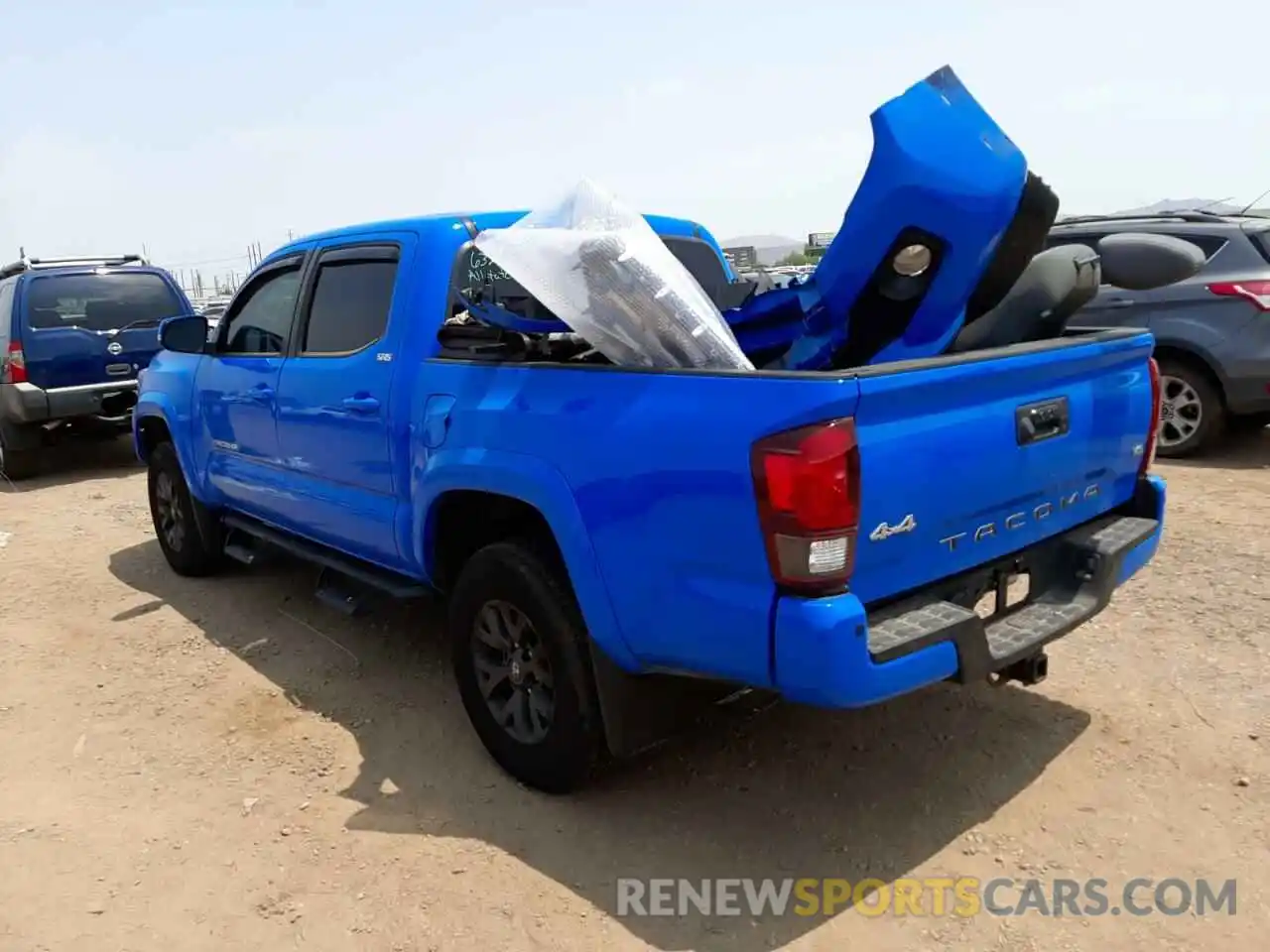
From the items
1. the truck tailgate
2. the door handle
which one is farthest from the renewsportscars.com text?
the door handle

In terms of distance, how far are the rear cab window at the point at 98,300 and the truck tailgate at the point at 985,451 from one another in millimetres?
9150

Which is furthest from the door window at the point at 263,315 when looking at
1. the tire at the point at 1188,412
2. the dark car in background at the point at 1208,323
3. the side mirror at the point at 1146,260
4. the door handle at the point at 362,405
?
the tire at the point at 1188,412

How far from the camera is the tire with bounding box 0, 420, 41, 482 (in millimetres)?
9648

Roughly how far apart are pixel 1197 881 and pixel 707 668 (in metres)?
1.52

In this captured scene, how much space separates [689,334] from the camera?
2889 mm

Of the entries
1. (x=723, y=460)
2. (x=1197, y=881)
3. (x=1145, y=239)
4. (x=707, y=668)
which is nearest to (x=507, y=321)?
(x=723, y=460)

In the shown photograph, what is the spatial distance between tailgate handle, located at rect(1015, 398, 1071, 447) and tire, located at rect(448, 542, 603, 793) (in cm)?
140

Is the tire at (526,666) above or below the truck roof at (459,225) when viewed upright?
below

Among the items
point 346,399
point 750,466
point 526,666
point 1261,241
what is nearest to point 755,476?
point 750,466

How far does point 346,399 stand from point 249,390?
110 centimetres

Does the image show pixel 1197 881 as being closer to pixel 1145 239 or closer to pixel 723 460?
pixel 723 460

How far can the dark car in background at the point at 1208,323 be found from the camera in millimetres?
7230

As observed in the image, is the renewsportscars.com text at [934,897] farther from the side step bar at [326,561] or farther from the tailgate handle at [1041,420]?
the side step bar at [326,561]

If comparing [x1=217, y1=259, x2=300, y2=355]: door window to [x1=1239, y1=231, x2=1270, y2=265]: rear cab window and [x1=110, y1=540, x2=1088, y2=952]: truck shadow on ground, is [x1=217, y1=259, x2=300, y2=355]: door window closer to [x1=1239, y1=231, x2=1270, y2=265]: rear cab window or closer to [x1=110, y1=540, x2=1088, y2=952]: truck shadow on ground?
[x1=110, y1=540, x2=1088, y2=952]: truck shadow on ground
